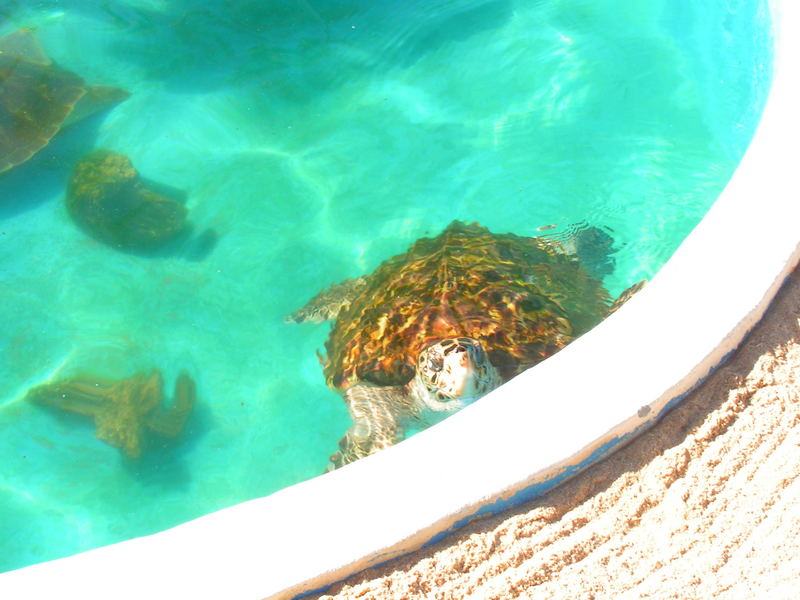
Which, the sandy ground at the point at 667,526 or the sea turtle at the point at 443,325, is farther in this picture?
the sea turtle at the point at 443,325

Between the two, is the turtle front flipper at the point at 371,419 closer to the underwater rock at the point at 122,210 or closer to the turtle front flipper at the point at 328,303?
the turtle front flipper at the point at 328,303

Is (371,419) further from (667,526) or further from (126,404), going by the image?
(667,526)

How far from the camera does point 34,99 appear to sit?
15.2 feet

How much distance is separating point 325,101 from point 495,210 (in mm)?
1443

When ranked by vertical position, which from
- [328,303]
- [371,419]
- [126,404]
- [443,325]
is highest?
[328,303]

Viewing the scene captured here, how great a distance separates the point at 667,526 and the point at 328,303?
2.38m

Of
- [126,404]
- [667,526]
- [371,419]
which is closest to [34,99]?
[126,404]

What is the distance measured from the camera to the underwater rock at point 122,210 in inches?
163

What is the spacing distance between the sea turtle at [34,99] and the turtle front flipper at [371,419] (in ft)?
9.54

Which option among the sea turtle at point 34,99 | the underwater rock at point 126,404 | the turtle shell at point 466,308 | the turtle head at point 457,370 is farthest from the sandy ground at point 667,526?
the sea turtle at point 34,99

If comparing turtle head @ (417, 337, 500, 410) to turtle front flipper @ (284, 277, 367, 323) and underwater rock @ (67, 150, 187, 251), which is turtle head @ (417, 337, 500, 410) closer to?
turtle front flipper @ (284, 277, 367, 323)

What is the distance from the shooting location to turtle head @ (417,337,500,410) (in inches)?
109

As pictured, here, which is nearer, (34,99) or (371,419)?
(371,419)

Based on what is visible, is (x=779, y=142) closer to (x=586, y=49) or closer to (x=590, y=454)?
(x=590, y=454)
